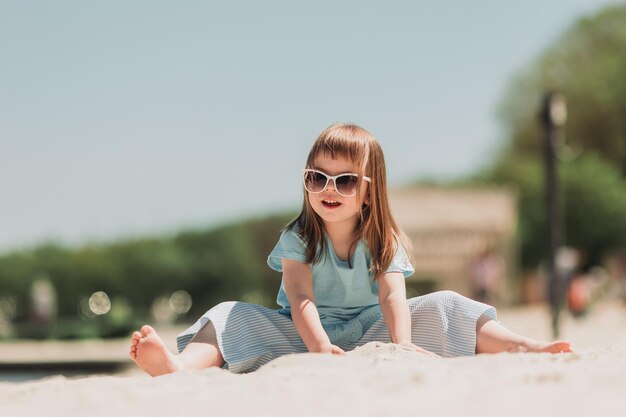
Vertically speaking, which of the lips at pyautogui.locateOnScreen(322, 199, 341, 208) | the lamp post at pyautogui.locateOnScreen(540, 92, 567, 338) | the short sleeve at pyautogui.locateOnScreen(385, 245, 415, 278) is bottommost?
the lamp post at pyautogui.locateOnScreen(540, 92, 567, 338)

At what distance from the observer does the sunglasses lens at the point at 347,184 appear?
3.69 m

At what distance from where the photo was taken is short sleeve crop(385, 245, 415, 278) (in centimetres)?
372

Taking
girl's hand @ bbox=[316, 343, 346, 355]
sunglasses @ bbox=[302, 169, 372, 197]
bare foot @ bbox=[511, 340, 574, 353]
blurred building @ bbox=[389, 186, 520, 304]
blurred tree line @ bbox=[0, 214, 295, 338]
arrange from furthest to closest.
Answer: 1. blurred building @ bbox=[389, 186, 520, 304]
2. blurred tree line @ bbox=[0, 214, 295, 338]
3. sunglasses @ bbox=[302, 169, 372, 197]
4. bare foot @ bbox=[511, 340, 574, 353]
5. girl's hand @ bbox=[316, 343, 346, 355]

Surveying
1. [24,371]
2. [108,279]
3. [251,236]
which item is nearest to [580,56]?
[251,236]

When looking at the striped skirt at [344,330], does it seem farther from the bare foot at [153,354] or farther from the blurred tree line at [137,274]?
the blurred tree line at [137,274]

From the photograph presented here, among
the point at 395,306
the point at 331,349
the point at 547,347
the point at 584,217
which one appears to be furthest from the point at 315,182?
the point at 584,217

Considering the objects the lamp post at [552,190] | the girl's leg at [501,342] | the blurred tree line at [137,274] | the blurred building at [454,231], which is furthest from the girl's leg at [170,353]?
the blurred building at [454,231]

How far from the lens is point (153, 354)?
346 centimetres

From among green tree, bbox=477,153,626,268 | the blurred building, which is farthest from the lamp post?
green tree, bbox=477,153,626,268

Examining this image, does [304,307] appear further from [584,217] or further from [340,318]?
[584,217]

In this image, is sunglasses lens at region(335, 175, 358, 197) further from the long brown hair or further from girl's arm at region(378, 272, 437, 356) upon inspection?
girl's arm at region(378, 272, 437, 356)

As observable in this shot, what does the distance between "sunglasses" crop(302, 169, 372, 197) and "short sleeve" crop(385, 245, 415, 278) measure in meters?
0.32

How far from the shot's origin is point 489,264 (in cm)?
1677

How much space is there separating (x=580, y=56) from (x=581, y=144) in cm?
358
